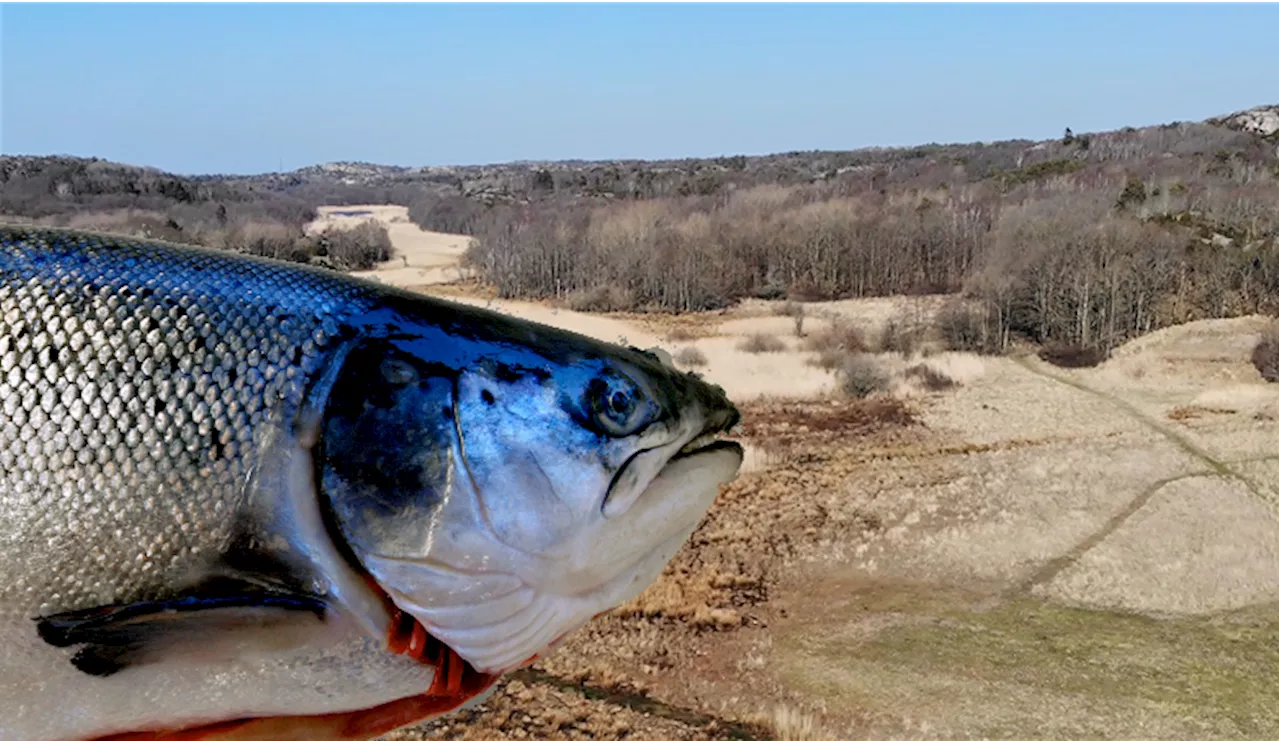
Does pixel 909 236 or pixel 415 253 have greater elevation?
pixel 909 236

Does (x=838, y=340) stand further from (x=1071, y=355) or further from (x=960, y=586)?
(x=960, y=586)

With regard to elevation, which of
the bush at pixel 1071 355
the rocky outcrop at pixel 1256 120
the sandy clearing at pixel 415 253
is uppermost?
the rocky outcrop at pixel 1256 120

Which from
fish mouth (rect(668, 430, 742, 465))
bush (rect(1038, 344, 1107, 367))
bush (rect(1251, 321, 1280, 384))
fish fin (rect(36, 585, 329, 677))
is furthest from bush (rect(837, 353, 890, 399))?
fish fin (rect(36, 585, 329, 677))

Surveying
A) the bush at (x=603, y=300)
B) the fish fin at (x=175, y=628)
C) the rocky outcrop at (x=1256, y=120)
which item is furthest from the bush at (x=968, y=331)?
the rocky outcrop at (x=1256, y=120)

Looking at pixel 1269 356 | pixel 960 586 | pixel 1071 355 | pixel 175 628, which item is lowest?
pixel 960 586

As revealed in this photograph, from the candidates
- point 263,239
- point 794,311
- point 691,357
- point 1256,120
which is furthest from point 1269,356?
point 1256,120

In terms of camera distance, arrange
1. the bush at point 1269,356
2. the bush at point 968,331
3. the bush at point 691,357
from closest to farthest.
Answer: the bush at point 1269,356, the bush at point 691,357, the bush at point 968,331

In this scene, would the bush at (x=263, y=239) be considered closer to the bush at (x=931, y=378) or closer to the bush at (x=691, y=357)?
the bush at (x=691, y=357)
